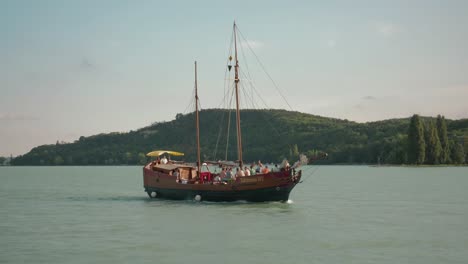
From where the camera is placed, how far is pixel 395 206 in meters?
49.2

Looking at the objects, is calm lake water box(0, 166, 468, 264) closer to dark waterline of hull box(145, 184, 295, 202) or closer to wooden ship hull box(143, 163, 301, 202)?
dark waterline of hull box(145, 184, 295, 202)

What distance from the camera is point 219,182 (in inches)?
1941

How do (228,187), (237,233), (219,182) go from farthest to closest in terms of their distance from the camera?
(219,182)
(228,187)
(237,233)

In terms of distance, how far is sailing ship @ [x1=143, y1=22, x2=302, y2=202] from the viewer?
47219mm

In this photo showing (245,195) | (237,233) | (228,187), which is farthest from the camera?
(228,187)

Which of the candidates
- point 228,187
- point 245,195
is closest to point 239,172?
point 228,187

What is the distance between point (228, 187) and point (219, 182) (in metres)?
1.16

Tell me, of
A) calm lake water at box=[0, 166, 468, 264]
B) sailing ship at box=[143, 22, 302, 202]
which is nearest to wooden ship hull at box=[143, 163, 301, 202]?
sailing ship at box=[143, 22, 302, 202]

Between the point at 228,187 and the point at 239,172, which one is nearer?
the point at 239,172

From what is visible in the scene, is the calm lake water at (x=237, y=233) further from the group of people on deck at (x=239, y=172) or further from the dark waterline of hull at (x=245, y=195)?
the group of people on deck at (x=239, y=172)

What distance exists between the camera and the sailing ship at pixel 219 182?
47219 millimetres

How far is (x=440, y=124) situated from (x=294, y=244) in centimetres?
14481

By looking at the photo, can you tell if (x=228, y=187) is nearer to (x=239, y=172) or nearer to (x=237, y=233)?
(x=239, y=172)

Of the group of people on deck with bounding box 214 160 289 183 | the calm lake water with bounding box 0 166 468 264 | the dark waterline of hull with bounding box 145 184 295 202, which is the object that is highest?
the group of people on deck with bounding box 214 160 289 183
